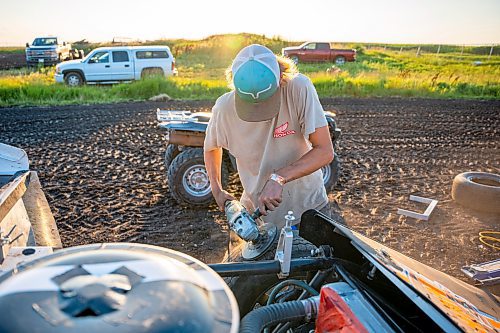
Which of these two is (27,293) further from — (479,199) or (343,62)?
(343,62)

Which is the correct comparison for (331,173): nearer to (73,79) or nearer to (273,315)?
(273,315)

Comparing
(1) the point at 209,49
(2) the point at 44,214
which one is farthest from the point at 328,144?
(1) the point at 209,49

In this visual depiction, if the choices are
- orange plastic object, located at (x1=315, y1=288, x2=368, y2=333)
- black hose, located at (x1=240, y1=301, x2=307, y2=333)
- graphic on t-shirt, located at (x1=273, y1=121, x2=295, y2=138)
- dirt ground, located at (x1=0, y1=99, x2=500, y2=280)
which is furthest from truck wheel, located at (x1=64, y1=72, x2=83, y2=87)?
orange plastic object, located at (x1=315, y1=288, x2=368, y2=333)

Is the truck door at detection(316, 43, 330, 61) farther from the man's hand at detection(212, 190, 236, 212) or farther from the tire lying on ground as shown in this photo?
the man's hand at detection(212, 190, 236, 212)

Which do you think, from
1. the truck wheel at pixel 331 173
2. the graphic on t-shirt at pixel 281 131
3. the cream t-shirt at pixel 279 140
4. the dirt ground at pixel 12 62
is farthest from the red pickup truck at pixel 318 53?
the graphic on t-shirt at pixel 281 131

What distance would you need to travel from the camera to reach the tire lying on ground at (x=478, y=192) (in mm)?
5812

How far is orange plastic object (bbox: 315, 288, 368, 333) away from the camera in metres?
1.34

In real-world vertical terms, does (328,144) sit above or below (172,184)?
above

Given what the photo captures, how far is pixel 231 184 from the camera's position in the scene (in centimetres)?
669

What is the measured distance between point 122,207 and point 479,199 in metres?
4.59

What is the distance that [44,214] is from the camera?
2846 mm

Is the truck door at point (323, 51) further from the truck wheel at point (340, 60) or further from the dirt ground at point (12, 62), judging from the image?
the dirt ground at point (12, 62)

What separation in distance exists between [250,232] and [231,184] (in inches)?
179

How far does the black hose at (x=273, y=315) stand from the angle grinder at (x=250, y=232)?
1.98ft
